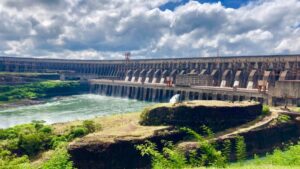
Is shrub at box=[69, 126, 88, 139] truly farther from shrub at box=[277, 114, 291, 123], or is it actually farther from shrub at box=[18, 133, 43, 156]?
shrub at box=[277, 114, 291, 123]

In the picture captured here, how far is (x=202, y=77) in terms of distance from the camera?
10744cm

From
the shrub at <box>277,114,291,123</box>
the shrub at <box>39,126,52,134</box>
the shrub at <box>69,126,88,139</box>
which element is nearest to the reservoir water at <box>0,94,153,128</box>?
the shrub at <box>39,126,52,134</box>

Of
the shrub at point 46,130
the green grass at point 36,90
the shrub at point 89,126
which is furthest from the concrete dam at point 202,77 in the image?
the shrub at point 46,130

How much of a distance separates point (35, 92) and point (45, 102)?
12.6 meters

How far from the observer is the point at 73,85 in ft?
461

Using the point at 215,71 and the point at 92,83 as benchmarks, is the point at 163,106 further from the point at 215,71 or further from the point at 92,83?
the point at 92,83

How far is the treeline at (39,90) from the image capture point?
366 feet

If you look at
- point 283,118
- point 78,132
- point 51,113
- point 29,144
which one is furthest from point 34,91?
point 283,118

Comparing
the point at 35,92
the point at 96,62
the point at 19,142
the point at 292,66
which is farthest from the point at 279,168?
the point at 96,62

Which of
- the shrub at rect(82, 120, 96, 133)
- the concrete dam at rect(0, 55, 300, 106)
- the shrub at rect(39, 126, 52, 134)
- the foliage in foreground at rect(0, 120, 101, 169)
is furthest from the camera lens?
the concrete dam at rect(0, 55, 300, 106)

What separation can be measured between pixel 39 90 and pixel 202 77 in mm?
59008

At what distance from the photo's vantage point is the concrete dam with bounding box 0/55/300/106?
80.6 meters

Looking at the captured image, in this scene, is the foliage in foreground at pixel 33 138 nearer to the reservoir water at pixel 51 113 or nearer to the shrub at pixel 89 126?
the shrub at pixel 89 126

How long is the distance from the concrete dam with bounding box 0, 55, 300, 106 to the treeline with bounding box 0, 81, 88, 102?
380 inches
